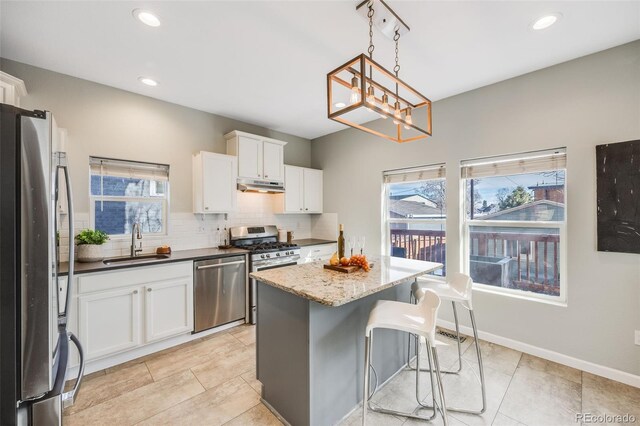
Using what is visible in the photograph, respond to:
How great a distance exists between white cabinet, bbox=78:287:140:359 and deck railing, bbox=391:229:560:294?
11.5 feet

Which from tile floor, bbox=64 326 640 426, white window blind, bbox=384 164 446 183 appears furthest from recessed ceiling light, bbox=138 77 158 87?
white window blind, bbox=384 164 446 183

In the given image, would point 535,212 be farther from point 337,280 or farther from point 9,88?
point 9,88

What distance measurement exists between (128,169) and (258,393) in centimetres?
283

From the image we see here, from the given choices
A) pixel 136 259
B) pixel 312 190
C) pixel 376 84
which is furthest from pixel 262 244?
pixel 376 84

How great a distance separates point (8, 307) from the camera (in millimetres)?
1064

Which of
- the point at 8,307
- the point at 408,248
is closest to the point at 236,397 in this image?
the point at 8,307

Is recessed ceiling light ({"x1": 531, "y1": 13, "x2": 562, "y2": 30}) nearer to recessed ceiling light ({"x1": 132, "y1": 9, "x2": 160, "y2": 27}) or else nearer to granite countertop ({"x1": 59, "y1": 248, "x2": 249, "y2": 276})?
recessed ceiling light ({"x1": 132, "y1": 9, "x2": 160, "y2": 27})

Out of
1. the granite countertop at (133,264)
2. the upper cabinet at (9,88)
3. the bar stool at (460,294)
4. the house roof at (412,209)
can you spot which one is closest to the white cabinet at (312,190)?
the house roof at (412,209)

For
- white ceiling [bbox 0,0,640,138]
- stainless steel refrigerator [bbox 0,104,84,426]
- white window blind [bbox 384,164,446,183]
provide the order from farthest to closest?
white window blind [bbox 384,164,446,183] < white ceiling [bbox 0,0,640,138] < stainless steel refrigerator [bbox 0,104,84,426]

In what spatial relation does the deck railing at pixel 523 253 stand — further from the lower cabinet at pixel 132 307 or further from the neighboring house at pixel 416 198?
the lower cabinet at pixel 132 307

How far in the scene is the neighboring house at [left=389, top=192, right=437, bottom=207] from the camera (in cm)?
366

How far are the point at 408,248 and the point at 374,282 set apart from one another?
89.5 inches

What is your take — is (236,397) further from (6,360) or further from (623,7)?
(623,7)

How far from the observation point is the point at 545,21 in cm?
198
